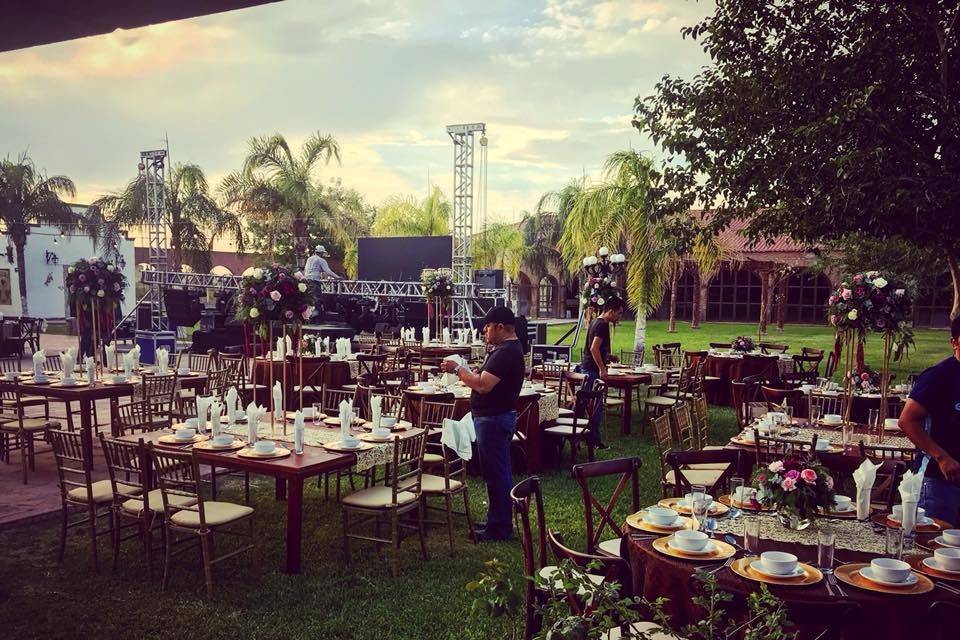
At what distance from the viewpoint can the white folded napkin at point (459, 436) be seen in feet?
20.6

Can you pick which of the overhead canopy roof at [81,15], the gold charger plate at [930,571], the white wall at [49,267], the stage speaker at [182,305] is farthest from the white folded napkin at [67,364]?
the white wall at [49,267]

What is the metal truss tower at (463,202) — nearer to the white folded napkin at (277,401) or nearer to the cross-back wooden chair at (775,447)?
the white folded napkin at (277,401)

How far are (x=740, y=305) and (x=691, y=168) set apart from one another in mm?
31470

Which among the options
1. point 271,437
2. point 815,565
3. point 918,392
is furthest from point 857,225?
point 271,437

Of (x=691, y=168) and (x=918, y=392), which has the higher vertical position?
(x=691, y=168)

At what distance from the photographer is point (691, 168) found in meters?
9.22

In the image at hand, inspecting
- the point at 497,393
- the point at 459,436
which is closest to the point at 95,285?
the point at 459,436

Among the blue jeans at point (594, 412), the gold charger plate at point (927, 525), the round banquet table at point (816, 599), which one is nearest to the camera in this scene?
the round banquet table at point (816, 599)

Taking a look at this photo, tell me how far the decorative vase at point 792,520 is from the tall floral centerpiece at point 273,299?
4.07 metres

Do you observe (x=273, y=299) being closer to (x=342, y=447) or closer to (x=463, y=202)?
(x=342, y=447)

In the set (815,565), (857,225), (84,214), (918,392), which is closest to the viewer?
(815,565)

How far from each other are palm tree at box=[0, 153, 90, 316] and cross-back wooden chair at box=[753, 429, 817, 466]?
28.8m

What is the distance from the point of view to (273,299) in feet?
20.1

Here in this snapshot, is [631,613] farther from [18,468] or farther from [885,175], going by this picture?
[18,468]
